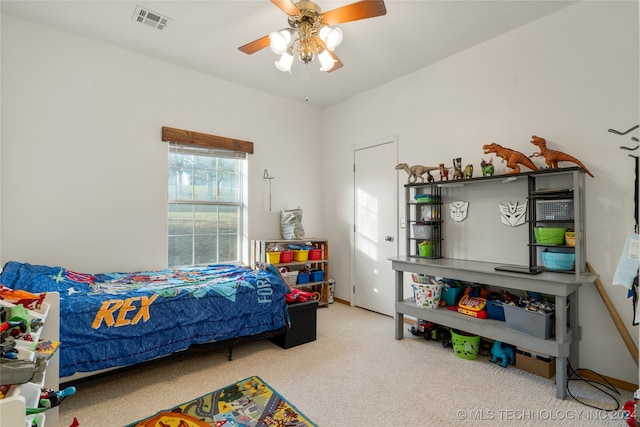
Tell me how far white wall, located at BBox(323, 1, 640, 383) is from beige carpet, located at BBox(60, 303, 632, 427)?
2.43 feet

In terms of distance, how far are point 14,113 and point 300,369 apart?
3204 millimetres

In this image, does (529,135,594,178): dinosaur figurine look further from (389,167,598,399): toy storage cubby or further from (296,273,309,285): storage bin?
(296,273,309,285): storage bin

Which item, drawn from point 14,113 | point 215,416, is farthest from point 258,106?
point 215,416

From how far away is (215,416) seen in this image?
202cm

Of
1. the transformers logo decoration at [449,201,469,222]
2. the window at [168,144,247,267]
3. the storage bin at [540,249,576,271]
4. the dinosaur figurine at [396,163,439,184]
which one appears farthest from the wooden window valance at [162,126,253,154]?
the storage bin at [540,249,576,271]

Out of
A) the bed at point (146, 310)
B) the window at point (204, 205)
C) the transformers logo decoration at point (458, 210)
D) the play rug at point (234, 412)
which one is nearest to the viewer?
the play rug at point (234, 412)

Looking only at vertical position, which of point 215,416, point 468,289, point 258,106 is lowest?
point 215,416

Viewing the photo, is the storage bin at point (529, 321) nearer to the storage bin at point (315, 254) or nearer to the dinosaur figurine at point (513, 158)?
the dinosaur figurine at point (513, 158)

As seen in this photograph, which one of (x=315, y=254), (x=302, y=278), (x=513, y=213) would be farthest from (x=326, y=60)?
(x=302, y=278)

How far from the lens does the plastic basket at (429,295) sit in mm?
3020

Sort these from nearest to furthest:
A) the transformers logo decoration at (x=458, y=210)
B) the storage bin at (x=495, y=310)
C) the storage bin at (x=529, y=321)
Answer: the storage bin at (x=529, y=321), the storage bin at (x=495, y=310), the transformers logo decoration at (x=458, y=210)

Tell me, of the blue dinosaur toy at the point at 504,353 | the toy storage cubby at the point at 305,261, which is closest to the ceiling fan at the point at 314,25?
the toy storage cubby at the point at 305,261

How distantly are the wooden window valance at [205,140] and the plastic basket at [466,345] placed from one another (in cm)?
311

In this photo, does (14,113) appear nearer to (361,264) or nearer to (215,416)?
(215,416)
